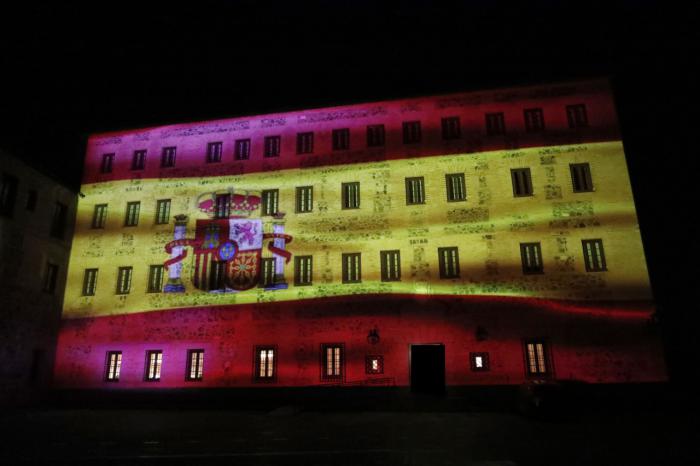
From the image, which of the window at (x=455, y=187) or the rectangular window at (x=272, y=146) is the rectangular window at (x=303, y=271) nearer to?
the rectangular window at (x=272, y=146)

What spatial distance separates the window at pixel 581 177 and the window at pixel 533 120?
2471mm

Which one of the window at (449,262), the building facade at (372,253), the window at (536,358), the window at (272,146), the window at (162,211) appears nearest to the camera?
the window at (536,358)

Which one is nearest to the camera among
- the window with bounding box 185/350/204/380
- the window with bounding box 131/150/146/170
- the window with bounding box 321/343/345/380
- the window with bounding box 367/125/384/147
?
the window with bounding box 321/343/345/380

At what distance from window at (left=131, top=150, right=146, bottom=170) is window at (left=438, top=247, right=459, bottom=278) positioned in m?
17.2

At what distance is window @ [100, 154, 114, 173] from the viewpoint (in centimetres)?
2506

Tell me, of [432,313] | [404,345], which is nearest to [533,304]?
[432,313]

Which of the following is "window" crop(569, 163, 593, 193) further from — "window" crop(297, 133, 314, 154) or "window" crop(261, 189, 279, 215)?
"window" crop(261, 189, 279, 215)

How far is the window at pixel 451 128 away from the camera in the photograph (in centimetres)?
2219

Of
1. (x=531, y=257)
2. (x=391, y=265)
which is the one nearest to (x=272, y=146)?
(x=391, y=265)

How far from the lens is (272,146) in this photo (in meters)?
23.8

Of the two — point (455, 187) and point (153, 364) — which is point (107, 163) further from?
point (455, 187)

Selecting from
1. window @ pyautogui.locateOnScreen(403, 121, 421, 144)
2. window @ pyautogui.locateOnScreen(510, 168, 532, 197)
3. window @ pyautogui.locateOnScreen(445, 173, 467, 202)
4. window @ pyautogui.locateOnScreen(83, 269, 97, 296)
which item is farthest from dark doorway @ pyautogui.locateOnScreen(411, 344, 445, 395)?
window @ pyautogui.locateOnScreen(83, 269, 97, 296)

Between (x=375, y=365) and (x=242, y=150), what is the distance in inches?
528

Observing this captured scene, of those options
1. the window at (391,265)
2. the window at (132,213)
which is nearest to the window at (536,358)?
the window at (391,265)
